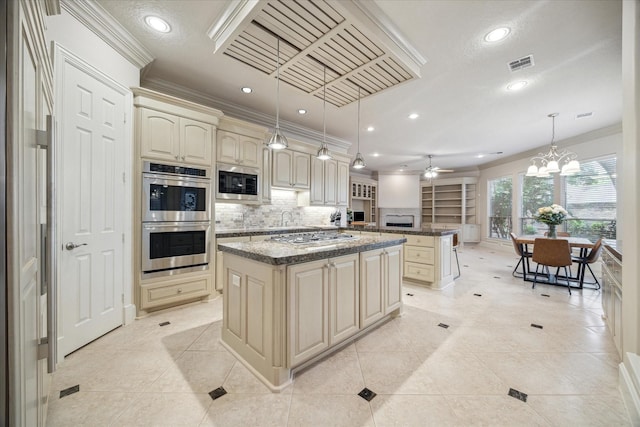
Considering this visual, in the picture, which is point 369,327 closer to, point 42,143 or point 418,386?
point 418,386

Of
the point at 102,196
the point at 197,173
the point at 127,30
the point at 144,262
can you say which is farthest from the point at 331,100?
the point at 144,262

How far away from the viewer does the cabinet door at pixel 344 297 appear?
198cm

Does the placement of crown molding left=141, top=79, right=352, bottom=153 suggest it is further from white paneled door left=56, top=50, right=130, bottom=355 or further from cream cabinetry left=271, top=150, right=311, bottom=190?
white paneled door left=56, top=50, right=130, bottom=355

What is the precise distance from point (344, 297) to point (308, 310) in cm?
41

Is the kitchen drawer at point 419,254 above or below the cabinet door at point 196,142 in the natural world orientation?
below

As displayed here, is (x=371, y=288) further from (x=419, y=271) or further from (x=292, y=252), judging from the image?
(x=419, y=271)

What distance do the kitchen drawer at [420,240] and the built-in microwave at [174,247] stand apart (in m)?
3.14

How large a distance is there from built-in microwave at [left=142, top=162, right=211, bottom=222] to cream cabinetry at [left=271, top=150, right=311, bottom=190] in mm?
1358

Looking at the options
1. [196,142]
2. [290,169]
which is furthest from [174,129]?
[290,169]

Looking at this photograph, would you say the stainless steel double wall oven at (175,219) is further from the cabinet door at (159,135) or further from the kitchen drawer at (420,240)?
the kitchen drawer at (420,240)

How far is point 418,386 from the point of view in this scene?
1712mm

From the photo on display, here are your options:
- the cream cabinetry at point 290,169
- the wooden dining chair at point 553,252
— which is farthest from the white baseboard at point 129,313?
the wooden dining chair at point 553,252

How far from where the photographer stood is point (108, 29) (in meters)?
2.23

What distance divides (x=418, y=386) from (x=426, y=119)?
4.15 meters
